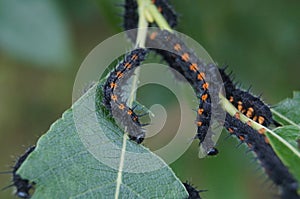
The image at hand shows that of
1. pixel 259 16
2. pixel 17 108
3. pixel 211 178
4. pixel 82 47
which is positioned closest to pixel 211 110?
pixel 211 178

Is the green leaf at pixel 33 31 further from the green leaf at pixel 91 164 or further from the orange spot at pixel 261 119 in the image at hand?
the orange spot at pixel 261 119

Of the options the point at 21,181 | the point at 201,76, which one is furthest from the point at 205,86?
the point at 21,181

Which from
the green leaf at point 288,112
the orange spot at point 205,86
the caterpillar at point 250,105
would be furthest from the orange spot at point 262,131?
the green leaf at point 288,112

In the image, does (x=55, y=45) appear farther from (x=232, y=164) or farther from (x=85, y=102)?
(x=85, y=102)

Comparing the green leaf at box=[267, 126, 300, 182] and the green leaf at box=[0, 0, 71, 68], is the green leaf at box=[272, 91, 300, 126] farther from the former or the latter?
the green leaf at box=[0, 0, 71, 68]

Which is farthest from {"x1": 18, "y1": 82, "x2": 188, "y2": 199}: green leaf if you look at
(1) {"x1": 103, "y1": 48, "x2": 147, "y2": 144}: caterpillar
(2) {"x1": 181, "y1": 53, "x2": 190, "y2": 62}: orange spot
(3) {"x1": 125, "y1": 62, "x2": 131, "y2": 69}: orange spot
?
(2) {"x1": 181, "y1": 53, "x2": 190, "y2": 62}: orange spot

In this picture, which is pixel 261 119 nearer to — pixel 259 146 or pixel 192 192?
pixel 259 146

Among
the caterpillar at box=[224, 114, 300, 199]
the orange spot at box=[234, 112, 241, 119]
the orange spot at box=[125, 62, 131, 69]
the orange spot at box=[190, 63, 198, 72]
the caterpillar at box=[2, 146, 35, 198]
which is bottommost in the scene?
the caterpillar at box=[2, 146, 35, 198]
